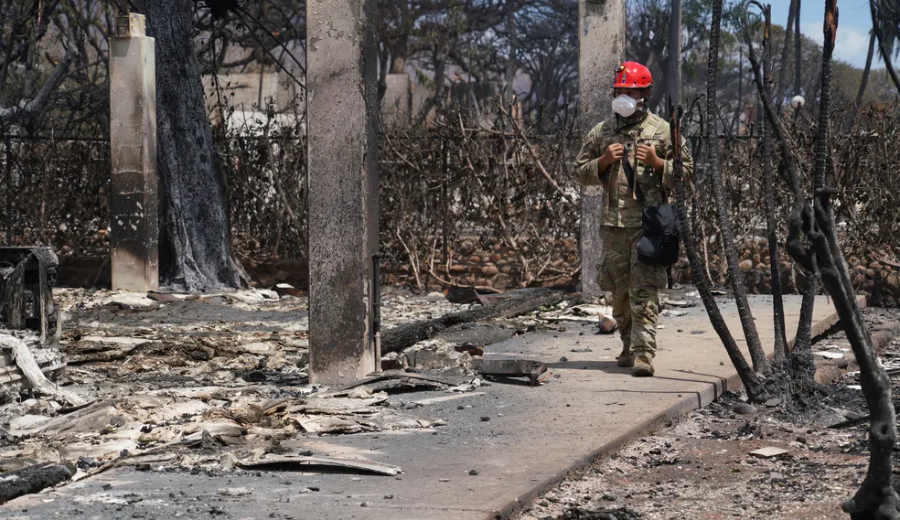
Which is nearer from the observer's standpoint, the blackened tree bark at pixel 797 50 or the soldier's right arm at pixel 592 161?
the blackened tree bark at pixel 797 50

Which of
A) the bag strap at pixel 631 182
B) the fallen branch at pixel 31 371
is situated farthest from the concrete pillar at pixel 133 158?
the bag strap at pixel 631 182

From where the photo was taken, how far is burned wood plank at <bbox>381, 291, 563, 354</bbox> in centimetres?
845

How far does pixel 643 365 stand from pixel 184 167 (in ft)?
26.8

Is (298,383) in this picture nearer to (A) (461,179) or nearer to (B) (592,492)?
(B) (592,492)

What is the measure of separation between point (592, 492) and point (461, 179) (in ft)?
30.1

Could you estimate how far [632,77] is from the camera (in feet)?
23.2

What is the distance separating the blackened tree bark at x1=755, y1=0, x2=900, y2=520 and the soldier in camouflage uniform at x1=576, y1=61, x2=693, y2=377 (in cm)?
344

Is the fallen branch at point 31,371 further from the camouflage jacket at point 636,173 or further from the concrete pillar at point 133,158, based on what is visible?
the concrete pillar at point 133,158

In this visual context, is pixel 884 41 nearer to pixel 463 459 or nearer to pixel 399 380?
pixel 463 459

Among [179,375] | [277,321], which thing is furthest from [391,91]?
[179,375]

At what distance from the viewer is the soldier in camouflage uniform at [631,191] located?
7.09 metres

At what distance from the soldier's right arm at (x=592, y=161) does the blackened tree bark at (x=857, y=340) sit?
12.2 feet

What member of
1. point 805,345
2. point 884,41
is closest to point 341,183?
point 805,345

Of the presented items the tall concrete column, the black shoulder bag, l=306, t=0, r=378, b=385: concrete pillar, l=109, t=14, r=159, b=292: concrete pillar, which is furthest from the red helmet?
l=109, t=14, r=159, b=292: concrete pillar
